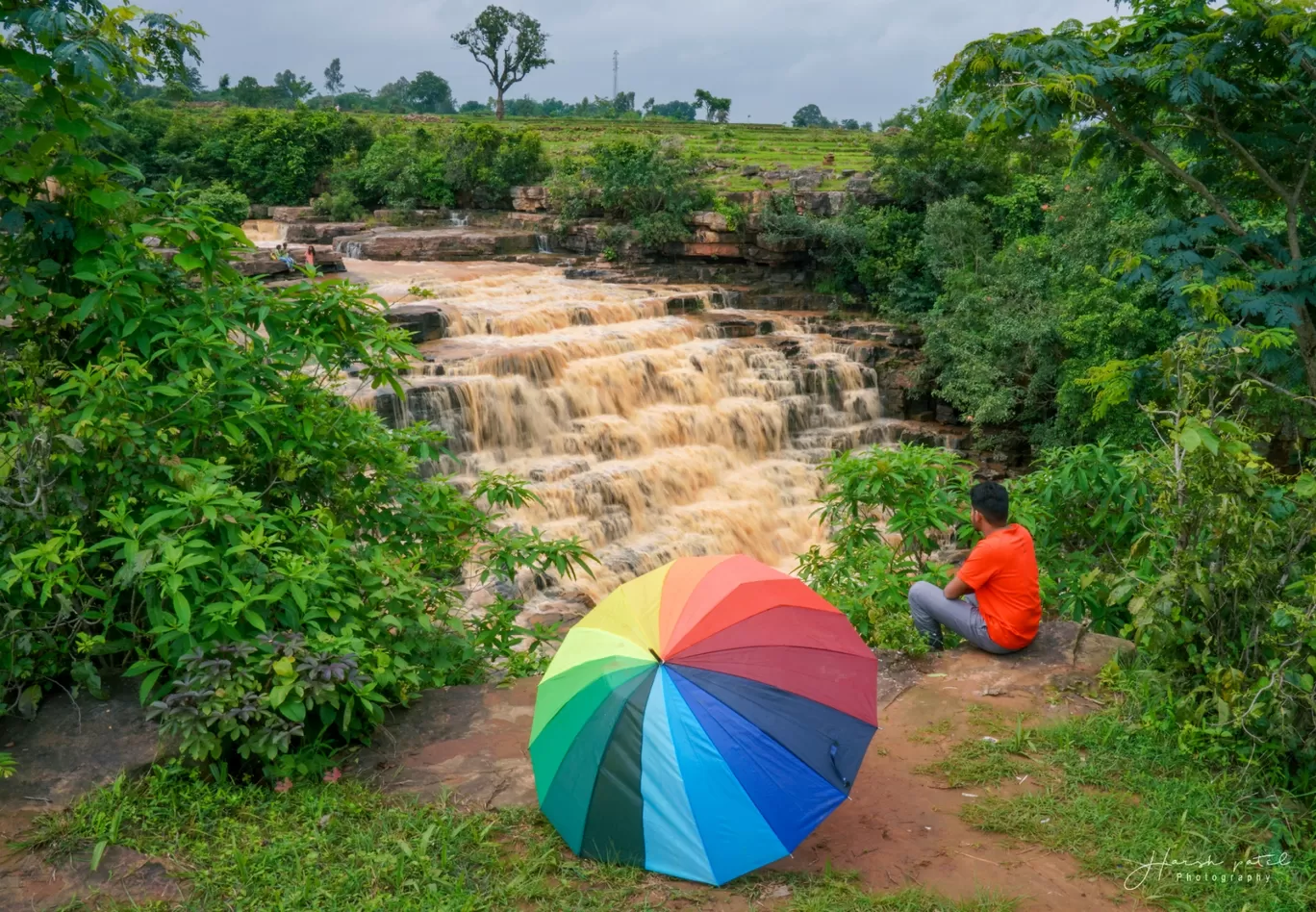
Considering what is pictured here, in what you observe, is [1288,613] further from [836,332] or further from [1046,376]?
[836,332]

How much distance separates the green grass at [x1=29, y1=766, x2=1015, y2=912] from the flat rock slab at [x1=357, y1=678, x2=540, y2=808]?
0.16 meters

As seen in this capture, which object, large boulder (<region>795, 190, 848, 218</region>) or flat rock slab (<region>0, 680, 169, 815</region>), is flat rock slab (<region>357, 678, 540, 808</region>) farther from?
large boulder (<region>795, 190, 848, 218</region>)

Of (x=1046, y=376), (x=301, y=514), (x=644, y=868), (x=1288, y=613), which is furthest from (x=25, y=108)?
(x=1046, y=376)

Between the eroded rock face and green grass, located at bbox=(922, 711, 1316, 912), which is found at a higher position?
the eroded rock face

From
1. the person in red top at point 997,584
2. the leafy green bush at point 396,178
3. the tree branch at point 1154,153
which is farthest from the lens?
the leafy green bush at point 396,178

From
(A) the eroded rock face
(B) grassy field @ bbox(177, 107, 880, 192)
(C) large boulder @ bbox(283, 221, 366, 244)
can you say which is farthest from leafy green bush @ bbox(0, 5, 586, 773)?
(B) grassy field @ bbox(177, 107, 880, 192)

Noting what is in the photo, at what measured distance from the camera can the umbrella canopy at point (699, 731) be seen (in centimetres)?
300

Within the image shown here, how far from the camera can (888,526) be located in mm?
5859

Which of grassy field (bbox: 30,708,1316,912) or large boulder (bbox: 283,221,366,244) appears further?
large boulder (bbox: 283,221,366,244)

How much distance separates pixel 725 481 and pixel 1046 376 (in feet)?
15.3

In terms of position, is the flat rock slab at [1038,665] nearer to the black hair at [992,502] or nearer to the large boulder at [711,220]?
the black hair at [992,502]

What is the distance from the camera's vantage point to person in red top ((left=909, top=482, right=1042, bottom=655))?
4.55 meters

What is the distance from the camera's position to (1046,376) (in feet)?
44.4
